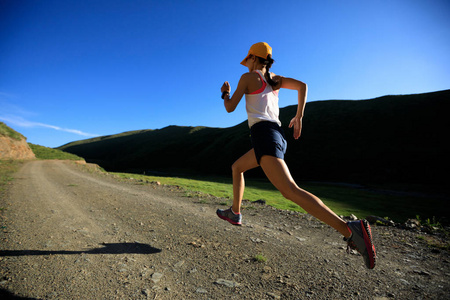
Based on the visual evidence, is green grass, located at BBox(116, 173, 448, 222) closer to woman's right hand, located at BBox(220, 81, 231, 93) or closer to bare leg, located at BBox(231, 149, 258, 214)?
bare leg, located at BBox(231, 149, 258, 214)

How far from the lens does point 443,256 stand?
11.4ft

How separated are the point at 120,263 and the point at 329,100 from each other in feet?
291

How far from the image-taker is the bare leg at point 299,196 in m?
2.29

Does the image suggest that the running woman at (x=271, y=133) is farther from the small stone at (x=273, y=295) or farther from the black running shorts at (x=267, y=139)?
the small stone at (x=273, y=295)

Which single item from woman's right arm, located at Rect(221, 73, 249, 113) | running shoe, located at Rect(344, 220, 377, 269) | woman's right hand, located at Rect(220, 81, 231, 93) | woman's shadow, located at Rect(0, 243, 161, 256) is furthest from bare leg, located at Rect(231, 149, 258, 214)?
woman's shadow, located at Rect(0, 243, 161, 256)

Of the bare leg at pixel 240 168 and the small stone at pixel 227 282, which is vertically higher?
the bare leg at pixel 240 168

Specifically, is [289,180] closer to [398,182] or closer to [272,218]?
[272,218]

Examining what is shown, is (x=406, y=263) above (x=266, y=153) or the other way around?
the other way around

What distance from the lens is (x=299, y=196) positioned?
2400mm

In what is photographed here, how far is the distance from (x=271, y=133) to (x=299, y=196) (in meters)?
0.87

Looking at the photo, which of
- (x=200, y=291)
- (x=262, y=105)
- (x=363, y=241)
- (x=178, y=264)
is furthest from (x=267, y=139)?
(x=178, y=264)

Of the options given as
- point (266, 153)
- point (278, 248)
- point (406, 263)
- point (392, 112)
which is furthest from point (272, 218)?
point (392, 112)

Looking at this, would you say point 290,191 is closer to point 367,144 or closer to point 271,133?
point 271,133

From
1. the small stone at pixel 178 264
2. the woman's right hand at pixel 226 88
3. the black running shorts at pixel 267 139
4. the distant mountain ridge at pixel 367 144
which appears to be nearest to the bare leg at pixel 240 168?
the black running shorts at pixel 267 139
